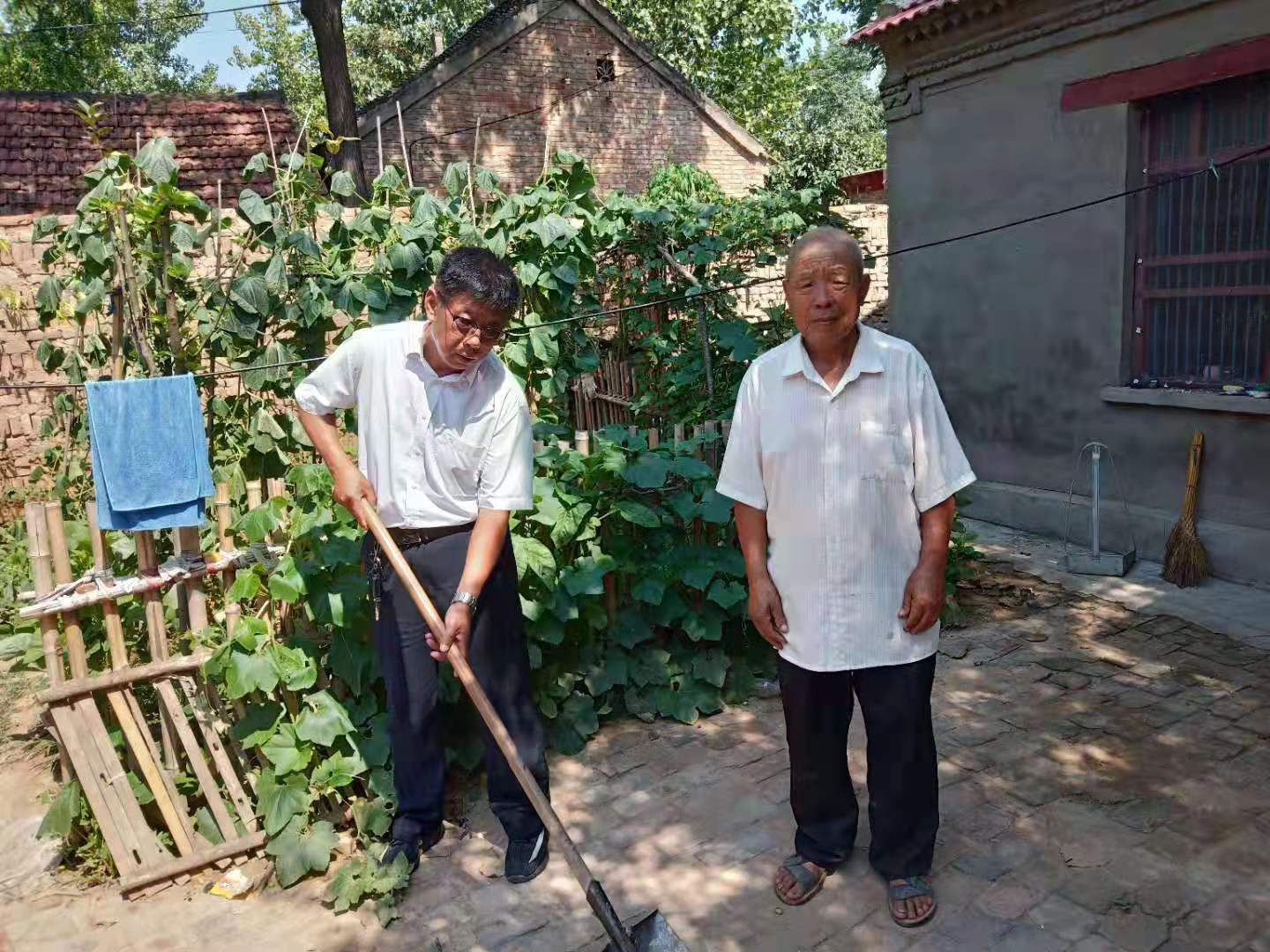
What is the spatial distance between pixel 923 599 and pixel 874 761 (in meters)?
0.55

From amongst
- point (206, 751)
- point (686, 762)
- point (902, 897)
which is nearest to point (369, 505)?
point (206, 751)

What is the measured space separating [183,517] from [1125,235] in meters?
5.94

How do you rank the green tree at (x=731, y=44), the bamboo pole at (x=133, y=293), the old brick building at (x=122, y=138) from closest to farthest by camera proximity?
the bamboo pole at (x=133, y=293) < the old brick building at (x=122, y=138) < the green tree at (x=731, y=44)

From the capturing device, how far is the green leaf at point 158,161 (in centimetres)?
362

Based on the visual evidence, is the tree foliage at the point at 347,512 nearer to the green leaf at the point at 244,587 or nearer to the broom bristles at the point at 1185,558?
the green leaf at the point at 244,587

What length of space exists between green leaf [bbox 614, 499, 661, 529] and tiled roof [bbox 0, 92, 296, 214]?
27.5 ft

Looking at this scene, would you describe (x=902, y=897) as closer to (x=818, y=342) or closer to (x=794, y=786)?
(x=794, y=786)

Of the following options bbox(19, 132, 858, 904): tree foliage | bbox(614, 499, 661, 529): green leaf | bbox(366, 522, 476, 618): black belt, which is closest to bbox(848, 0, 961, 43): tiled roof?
bbox(19, 132, 858, 904): tree foliage

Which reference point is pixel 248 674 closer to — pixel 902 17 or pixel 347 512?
pixel 347 512

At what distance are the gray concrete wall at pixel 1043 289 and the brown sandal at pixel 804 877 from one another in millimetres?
4234

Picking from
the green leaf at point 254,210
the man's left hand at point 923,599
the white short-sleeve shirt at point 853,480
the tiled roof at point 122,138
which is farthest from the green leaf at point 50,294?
the tiled roof at point 122,138

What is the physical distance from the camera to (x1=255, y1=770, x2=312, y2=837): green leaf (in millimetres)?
3252

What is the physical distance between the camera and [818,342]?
8.56 feet

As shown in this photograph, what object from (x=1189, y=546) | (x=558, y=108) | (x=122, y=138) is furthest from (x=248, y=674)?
(x=558, y=108)
